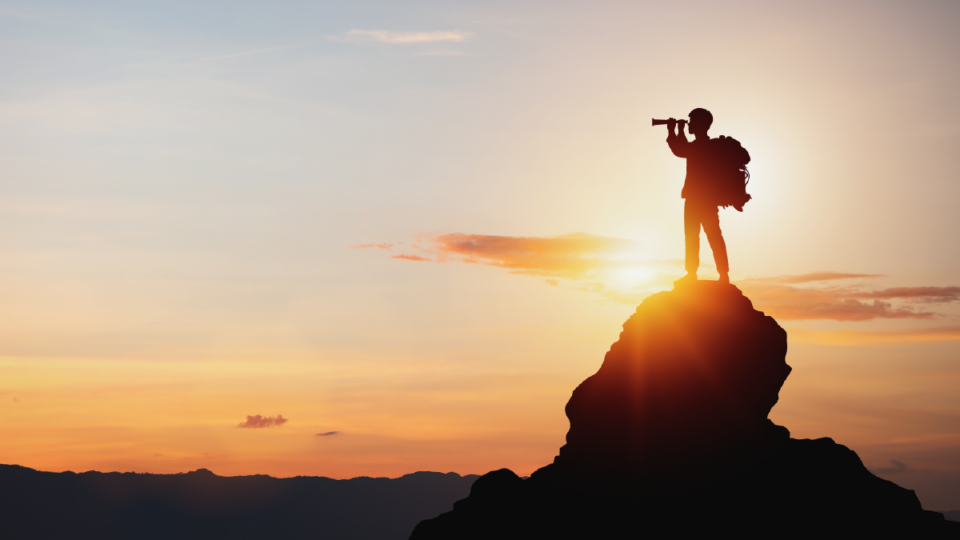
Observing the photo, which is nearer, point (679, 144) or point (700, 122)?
point (679, 144)

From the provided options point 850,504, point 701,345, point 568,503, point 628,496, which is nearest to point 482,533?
point 568,503

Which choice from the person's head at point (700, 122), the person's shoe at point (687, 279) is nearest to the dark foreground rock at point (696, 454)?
the person's shoe at point (687, 279)

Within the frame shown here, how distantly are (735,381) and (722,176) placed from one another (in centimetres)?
648

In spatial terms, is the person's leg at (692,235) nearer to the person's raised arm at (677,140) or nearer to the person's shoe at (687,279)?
the person's shoe at (687,279)

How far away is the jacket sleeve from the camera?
29.4 meters

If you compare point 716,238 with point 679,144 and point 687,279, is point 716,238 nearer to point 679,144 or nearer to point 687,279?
point 687,279

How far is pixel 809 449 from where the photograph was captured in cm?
3191

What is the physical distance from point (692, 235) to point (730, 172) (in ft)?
7.73

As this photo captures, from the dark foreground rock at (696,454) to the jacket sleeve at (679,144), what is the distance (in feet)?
13.6

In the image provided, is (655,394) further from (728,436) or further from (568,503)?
(568,503)

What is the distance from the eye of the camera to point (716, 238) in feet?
96.1

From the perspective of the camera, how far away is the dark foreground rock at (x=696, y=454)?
27.5 meters

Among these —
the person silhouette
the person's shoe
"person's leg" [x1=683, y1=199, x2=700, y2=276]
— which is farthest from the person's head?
the person's shoe

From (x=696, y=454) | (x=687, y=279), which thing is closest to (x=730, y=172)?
(x=687, y=279)
